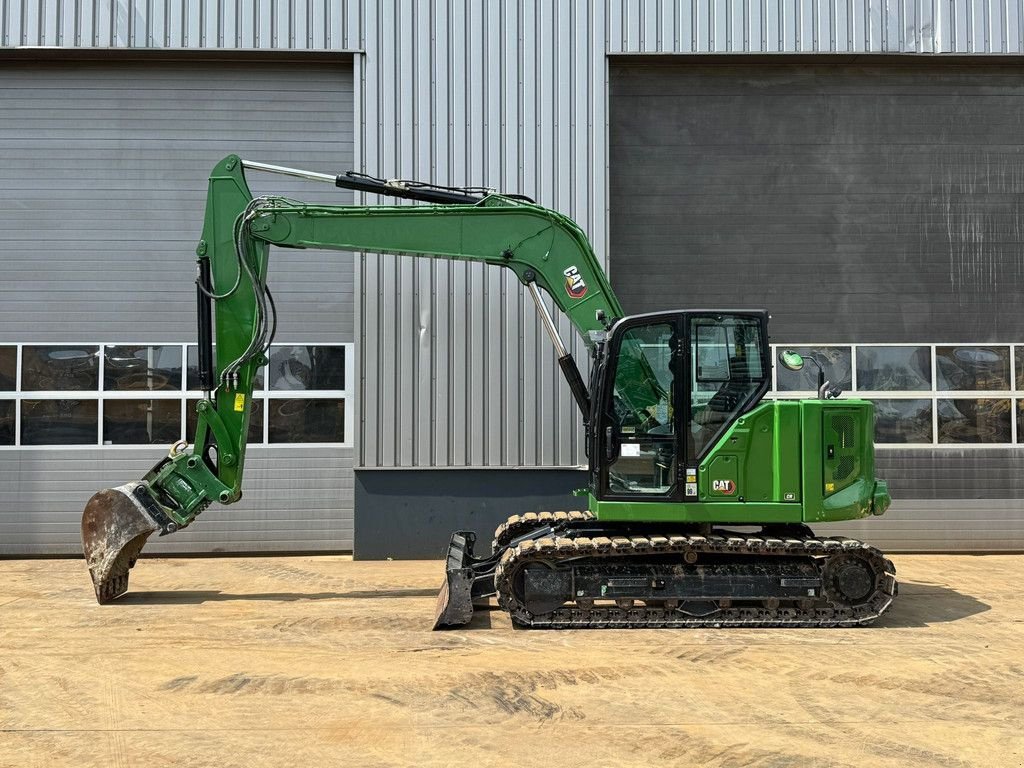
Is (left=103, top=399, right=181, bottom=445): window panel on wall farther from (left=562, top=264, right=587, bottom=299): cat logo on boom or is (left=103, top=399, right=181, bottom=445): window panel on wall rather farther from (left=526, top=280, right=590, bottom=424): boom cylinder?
(left=562, top=264, right=587, bottom=299): cat logo on boom

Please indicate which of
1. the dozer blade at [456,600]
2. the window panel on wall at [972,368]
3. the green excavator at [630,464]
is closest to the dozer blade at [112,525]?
the green excavator at [630,464]

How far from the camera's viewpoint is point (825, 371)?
1216 centimetres

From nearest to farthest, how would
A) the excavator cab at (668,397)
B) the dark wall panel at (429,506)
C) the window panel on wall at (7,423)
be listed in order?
the excavator cab at (668,397), the dark wall panel at (429,506), the window panel on wall at (7,423)

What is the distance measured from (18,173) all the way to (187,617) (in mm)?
7314

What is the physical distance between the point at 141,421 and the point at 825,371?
9.35 m

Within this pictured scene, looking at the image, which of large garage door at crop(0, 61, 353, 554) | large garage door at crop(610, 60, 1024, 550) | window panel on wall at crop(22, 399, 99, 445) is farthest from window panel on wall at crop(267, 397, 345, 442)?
large garage door at crop(610, 60, 1024, 550)

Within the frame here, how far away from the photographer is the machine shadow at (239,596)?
8945 mm

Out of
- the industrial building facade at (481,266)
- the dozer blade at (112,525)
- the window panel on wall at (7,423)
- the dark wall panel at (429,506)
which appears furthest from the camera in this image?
the window panel on wall at (7,423)

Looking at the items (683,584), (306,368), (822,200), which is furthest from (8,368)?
(822,200)

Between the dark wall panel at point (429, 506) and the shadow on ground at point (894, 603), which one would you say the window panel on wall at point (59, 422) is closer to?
the shadow on ground at point (894, 603)

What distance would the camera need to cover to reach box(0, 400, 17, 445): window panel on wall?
11.8 meters

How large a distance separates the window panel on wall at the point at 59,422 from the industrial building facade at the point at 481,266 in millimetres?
38

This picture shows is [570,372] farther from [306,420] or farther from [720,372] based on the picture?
[306,420]

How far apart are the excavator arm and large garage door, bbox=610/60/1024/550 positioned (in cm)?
362
